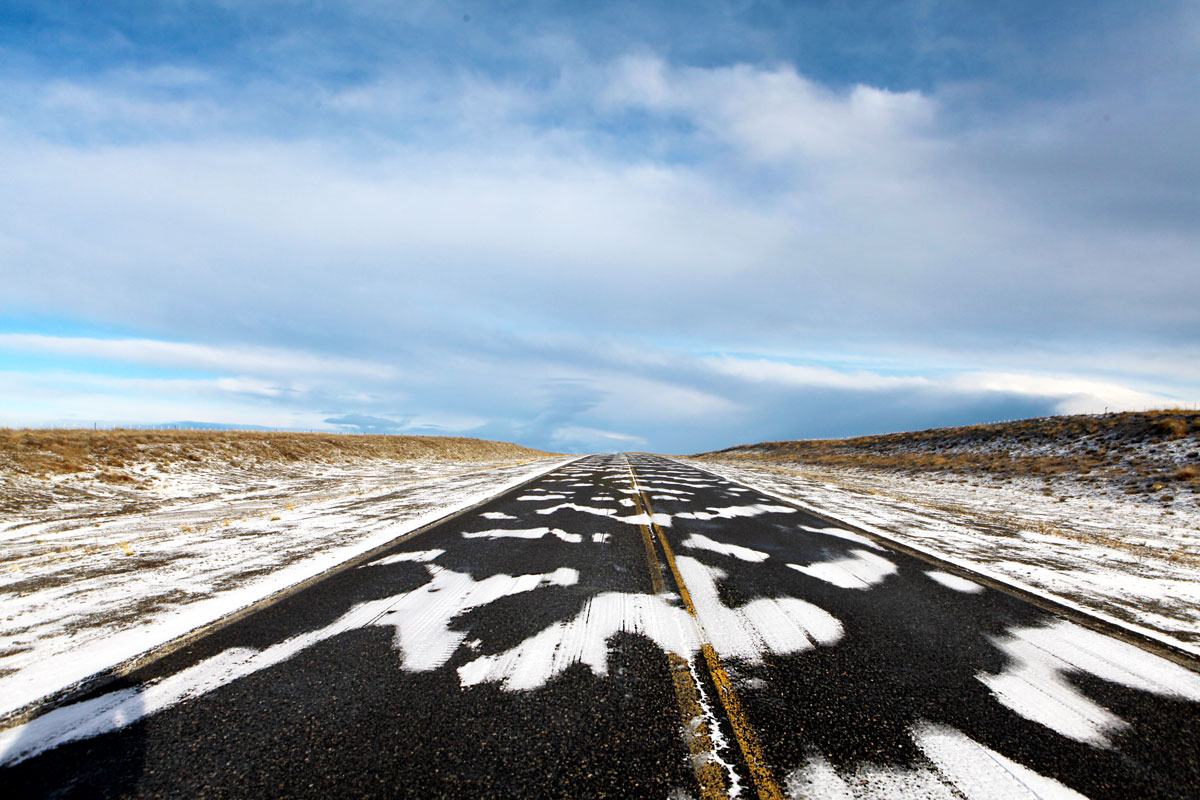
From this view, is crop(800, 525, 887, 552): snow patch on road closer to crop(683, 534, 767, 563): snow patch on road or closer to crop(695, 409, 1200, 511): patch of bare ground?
crop(683, 534, 767, 563): snow patch on road

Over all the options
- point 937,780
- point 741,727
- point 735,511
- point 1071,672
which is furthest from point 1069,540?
point 741,727

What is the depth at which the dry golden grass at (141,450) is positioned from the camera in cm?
1369

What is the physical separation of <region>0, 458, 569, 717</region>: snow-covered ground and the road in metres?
0.56

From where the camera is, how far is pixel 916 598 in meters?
4.95

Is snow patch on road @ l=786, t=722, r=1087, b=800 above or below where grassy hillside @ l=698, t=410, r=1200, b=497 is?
below

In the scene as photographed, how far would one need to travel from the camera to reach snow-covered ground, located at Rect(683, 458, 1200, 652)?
16.2 ft

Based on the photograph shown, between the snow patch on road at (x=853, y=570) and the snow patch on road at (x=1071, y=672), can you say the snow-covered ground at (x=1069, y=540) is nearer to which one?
the snow patch on road at (x=1071, y=672)

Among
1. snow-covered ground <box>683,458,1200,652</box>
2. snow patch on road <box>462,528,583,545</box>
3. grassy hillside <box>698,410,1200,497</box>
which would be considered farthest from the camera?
grassy hillside <box>698,410,1200,497</box>

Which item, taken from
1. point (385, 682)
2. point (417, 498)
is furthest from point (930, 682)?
point (417, 498)

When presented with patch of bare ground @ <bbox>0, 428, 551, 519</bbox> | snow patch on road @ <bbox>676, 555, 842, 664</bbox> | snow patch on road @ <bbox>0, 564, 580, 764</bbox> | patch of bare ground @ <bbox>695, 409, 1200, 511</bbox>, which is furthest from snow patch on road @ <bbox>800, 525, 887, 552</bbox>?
patch of bare ground @ <bbox>0, 428, 551, 519</bbox>

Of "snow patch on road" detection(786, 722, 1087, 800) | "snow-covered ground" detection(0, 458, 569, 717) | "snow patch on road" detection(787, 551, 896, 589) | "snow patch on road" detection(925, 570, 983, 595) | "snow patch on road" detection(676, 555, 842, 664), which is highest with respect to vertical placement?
"snow patch on road" detection(925, 570, 983, 595)

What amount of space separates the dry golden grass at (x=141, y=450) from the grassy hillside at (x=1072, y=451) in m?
31.3

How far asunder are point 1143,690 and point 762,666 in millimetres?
2439

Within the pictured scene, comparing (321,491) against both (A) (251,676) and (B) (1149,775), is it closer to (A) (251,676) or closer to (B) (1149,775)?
(A) (251,676)
